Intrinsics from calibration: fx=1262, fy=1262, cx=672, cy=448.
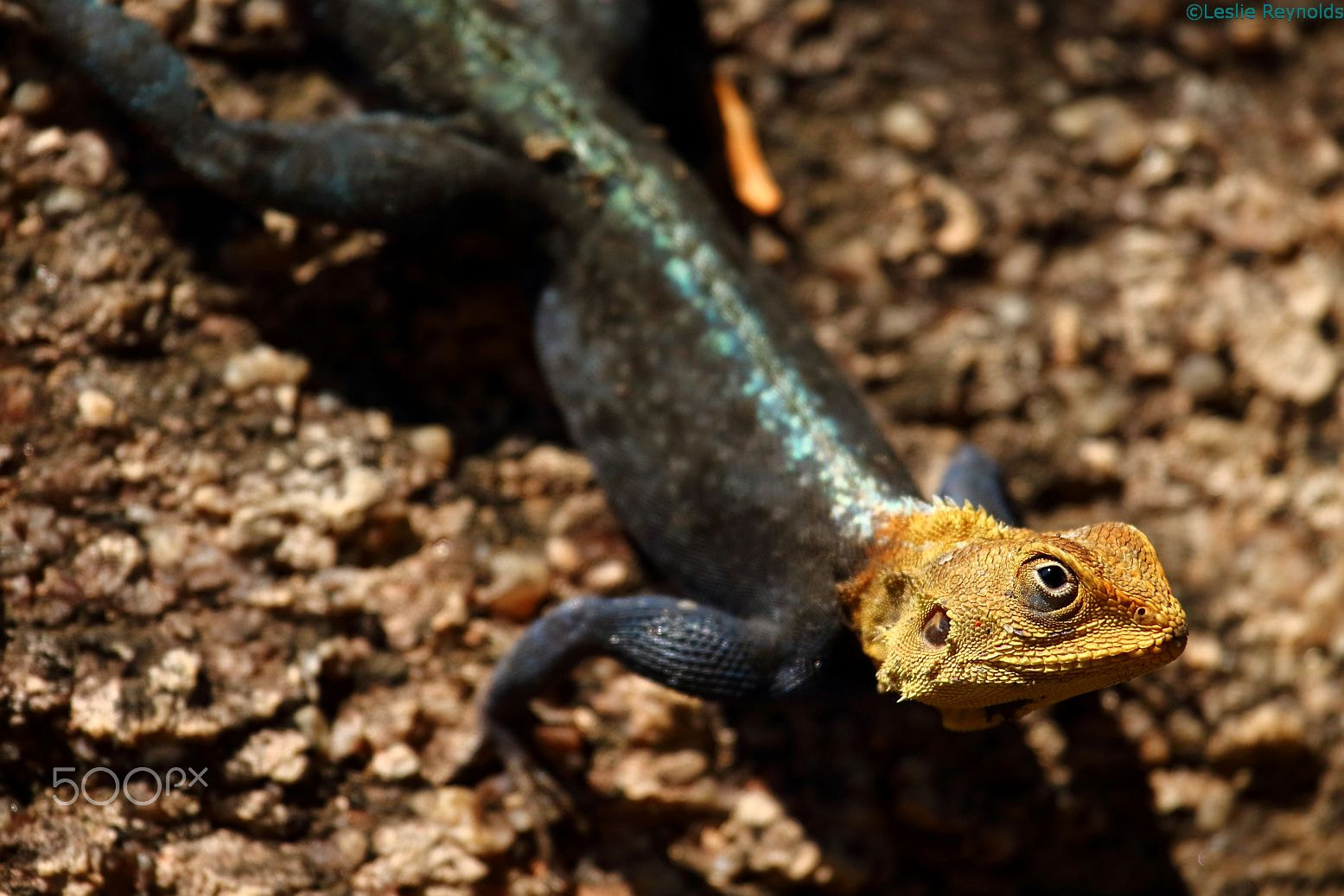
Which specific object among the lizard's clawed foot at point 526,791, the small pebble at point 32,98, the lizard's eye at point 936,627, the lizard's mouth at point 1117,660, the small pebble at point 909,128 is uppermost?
the small pebble at point 32,98

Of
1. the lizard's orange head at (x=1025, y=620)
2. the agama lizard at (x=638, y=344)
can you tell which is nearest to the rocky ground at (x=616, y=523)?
the agama lizard at (x=638, y=344)

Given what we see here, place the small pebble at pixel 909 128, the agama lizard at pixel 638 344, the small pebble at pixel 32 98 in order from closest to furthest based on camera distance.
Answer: the agama lizard at pixel 638 344 → the small pebble at pixel 32 98 → the small pebble at pixel 909 128

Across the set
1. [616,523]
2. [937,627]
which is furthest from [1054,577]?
[616,523]

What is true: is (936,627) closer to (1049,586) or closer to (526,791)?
(1049,586)

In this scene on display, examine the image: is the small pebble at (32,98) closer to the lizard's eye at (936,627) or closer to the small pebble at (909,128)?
the small pebble at (909,128)

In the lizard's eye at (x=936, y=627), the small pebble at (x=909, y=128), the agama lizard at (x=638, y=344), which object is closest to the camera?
the lizard's eye at (x=936, y=627)
